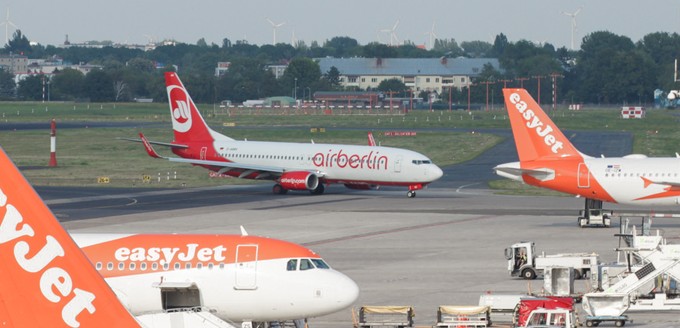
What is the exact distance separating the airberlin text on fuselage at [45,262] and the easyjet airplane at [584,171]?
161ft

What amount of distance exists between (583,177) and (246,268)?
35780 millimetres

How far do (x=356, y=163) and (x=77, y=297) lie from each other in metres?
69.7

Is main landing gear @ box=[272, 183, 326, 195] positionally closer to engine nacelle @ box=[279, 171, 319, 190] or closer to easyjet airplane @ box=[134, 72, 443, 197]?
easyjet airplane @ box=[134, 72, 443, 197]

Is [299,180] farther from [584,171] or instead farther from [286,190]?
[584,171]

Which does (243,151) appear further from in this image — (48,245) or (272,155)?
(48,245)

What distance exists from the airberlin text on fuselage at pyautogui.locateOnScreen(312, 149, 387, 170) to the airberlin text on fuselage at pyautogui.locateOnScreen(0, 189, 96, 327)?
226 ft

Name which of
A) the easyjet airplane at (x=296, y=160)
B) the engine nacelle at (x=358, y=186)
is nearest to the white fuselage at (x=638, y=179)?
the easyjet airplane at (x=296, y=160)

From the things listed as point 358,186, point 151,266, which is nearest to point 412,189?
point 358,186

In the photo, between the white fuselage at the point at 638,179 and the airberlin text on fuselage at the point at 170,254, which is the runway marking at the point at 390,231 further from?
the airberlin text on fuselage at the point at 170,254

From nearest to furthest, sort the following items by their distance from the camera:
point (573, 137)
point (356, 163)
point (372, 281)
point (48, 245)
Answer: point (48, 245) < point (372, 281) < point (356, 163) < point (573, 137)

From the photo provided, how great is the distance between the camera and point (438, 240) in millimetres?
61781

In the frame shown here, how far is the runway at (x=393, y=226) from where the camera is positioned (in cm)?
4662

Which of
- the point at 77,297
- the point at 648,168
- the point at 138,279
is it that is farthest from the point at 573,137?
the point at 77,297

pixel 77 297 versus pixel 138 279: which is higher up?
pixel 77 297
